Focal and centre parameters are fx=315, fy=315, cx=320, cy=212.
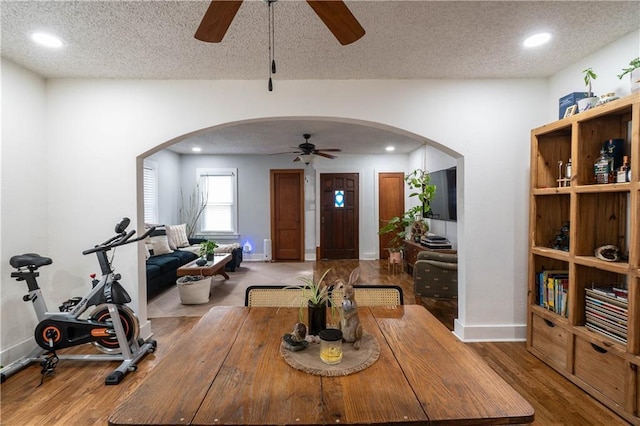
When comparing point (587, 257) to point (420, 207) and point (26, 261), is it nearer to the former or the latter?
point (420, 207)

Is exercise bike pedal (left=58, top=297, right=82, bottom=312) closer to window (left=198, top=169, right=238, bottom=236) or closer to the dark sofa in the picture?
the dark sofa

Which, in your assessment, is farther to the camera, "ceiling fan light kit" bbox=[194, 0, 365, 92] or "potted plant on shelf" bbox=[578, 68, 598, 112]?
"potted plant on shelf" bbox=[578, 68, 598, 112]

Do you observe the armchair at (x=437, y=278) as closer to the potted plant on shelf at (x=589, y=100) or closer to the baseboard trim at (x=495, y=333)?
the baseboard trim at (x=495, y=333)

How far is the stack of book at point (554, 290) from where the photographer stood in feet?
8.25

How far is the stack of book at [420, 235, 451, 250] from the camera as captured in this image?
489cm

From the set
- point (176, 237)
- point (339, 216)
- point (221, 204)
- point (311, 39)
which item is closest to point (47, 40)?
point (311, 39)

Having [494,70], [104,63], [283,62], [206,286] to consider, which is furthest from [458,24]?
[206,286]

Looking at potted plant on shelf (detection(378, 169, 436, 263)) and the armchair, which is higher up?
potted plant on shelf (detection(378, 169, 436, 263))

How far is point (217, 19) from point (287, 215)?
20.2 ft

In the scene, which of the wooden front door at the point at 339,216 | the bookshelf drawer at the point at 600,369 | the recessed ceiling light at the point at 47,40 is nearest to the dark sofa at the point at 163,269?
the recessed ceiling light at the point at 47,40

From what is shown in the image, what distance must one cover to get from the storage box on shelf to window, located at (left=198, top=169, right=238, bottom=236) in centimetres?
602

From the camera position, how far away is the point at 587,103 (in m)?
2.32

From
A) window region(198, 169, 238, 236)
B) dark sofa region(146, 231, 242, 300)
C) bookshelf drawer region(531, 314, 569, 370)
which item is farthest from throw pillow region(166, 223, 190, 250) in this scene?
bookshelf drawer region(531, 314, 569, 370)

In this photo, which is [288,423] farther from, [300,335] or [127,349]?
[127,349]
